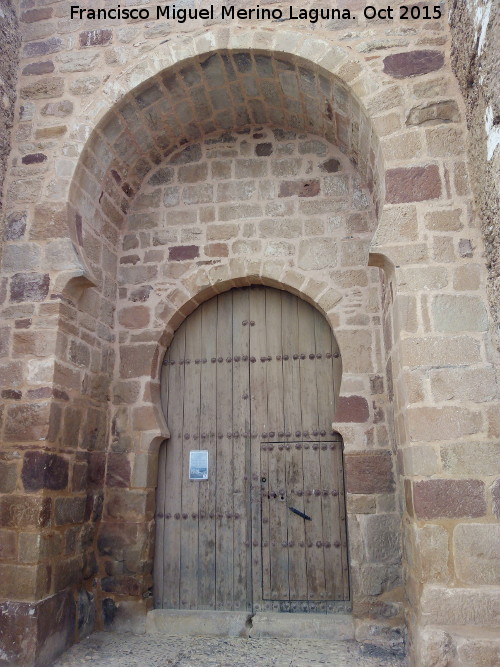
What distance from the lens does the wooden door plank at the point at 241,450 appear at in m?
4.11

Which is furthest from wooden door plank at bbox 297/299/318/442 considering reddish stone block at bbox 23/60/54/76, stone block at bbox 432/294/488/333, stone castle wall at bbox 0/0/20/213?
reddish stone block at bbox 23/60/54/76

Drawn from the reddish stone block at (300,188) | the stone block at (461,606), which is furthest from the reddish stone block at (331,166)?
the stone block at (461,606)

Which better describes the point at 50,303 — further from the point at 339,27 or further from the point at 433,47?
the point at 433,47

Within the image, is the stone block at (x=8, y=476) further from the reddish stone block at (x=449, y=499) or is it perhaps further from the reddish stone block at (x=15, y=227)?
the reddish stone block at (x=449, y=499)

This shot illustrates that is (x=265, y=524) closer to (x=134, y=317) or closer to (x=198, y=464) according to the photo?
(x=198, y=464)

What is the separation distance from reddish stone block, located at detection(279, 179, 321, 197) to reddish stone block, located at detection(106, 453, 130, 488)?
2.48 m

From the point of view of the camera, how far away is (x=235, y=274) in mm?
4465

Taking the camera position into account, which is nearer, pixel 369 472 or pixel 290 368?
pixel 369 472

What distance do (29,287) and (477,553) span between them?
327cm

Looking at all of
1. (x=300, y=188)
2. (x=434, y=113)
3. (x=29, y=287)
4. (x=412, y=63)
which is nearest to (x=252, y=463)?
(x=29, y=287)

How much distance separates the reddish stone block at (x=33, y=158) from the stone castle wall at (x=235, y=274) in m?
0.02

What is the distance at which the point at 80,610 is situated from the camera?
3834 millimetres

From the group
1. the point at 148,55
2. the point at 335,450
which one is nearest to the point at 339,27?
the point at 148,55

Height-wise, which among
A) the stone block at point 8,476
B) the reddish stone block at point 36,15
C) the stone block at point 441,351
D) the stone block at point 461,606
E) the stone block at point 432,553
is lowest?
the stone block at point 461,606
